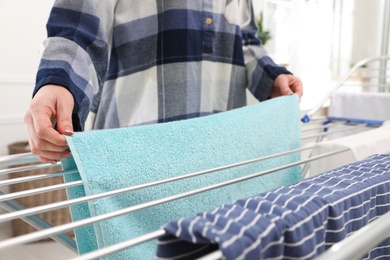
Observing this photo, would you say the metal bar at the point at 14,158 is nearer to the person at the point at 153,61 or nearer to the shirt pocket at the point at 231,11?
the person at the point at 153,61

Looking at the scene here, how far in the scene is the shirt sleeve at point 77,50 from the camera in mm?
442

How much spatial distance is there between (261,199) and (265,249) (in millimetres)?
52

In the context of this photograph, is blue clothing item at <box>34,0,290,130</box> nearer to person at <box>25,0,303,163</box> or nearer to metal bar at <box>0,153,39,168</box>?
person at <box>25,0,303,163</box>

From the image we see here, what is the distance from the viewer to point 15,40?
1.59 m

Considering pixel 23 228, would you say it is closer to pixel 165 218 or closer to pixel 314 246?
pixel 165 218

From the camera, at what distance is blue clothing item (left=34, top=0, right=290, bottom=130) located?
0.58 meters

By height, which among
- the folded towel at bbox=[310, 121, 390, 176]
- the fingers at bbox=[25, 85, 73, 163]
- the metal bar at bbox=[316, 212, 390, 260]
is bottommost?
the folded towel at bbox=[310, 121, 390, 176]

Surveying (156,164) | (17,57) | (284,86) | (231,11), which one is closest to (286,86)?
(284,86)

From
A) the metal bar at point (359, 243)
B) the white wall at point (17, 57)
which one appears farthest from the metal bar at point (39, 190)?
the white wall at point (17, 57)

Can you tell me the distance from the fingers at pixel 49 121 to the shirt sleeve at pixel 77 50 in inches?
0.7

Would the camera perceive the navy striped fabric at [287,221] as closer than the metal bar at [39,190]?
Yes

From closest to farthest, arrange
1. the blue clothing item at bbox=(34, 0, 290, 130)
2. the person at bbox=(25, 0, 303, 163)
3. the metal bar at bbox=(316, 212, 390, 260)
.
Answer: the metal bar at bbox=(316, 212, 390, 260) → the person at bbox=(25, 0, 303, 163) → the blue clothing item at bbox=(34, 0, 290, 130)

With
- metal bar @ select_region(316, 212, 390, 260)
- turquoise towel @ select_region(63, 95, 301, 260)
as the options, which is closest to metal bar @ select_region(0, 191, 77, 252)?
turquoise towel @ select_region(63, 95, 301, 260)

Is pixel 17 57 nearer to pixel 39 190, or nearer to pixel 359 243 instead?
pixel 39 190
